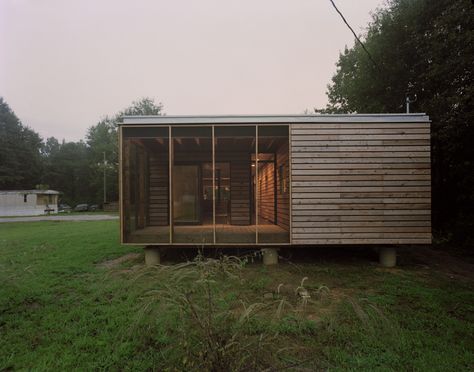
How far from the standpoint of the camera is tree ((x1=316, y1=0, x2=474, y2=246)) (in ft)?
24.5

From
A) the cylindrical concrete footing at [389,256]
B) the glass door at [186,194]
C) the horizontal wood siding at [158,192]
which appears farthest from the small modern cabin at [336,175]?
the glass door at [186,194]

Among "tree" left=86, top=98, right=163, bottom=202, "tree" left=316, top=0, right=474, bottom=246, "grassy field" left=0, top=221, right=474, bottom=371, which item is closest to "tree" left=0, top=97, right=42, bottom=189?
"tree" left=86, top=98, right=163, bottom=202

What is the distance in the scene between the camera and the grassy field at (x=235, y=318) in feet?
5.75

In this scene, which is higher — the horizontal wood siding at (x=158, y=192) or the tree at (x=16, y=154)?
the tree at (x=16, y=154)

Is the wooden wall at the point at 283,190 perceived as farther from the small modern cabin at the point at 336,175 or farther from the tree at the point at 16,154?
the tree at the point at 16,154

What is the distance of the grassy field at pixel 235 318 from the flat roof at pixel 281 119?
3.27 metres

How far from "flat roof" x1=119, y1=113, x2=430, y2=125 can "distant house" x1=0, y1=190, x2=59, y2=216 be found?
25510 millimetres

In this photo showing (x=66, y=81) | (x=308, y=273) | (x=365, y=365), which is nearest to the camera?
(x=365, y=365)

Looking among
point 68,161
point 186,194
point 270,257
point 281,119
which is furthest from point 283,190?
point 68,161

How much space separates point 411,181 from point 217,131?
440 cm

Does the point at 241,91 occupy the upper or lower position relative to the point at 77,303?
upper

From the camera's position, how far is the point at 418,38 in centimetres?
917

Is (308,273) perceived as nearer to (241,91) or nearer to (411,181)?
(411,181)

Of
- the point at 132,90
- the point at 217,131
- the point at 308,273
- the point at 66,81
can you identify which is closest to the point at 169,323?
the point at 308,273
